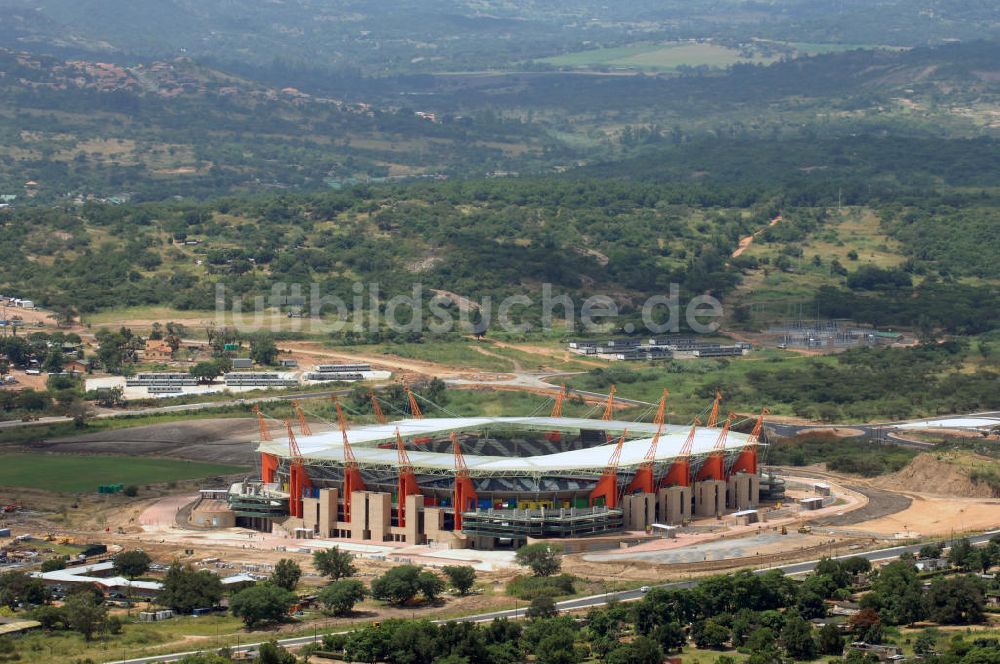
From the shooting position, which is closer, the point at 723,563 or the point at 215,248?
the point at 723,563

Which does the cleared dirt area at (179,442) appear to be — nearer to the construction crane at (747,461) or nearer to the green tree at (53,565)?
the construction crane at (747,461)

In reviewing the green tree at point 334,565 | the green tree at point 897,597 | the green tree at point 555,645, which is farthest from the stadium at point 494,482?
the green tree at point 555,645

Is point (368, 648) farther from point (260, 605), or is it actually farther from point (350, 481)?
point (350, 481)

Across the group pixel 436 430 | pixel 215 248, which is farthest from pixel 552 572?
pixel 215 248

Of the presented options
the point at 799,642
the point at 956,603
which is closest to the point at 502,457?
the point at 956,603

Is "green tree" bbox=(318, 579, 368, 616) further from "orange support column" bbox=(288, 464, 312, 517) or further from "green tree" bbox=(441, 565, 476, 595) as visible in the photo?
"orange support column" bbox=(288, 464, 312, 517)

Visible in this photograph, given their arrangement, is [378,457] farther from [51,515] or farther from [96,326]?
[96,326]

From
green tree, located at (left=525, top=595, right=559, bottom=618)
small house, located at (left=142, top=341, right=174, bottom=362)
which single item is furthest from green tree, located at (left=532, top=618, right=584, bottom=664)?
small house, located at (left=142, top=341, right=174, bottom=362)
